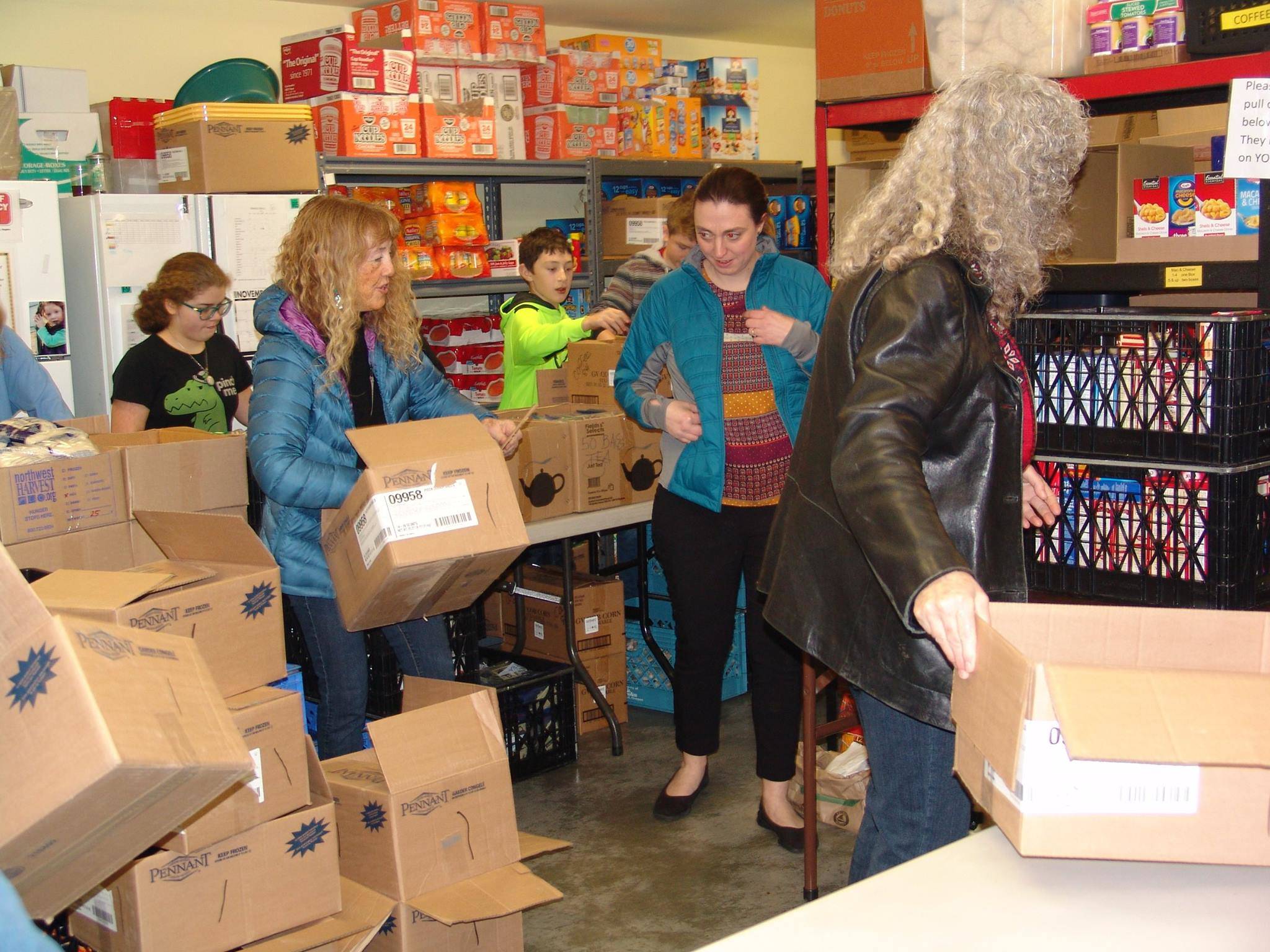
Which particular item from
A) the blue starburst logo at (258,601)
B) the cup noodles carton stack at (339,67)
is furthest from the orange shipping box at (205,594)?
the cup noodles carton stack at (339,67)

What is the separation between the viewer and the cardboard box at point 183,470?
8.85 feet

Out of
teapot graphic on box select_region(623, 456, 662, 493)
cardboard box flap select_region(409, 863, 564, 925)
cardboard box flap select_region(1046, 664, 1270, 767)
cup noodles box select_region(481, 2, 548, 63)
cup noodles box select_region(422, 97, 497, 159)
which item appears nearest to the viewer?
cardboard box flap select_region(1046, 664, 1270, 767)

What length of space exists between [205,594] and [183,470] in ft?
2.07

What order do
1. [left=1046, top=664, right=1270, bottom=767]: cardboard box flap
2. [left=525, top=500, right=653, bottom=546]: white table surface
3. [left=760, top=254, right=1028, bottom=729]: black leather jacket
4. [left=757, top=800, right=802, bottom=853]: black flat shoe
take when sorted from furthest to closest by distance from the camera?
[left=525, top=500, right=653, bottom=546]: white table surface → [left=757, top=800, right=802, bottom=853]: black flat shoe → [left=760, top=254, right=1028, bottom=729]: black leather jacket → [left=1046, top=664, right=1270, bottom=767]: cardboard box flap

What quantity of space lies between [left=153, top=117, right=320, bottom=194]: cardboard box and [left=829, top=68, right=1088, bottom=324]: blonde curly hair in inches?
147

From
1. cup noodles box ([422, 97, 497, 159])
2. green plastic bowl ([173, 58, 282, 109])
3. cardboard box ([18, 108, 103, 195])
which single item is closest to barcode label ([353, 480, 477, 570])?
cardboard box ([18, 108, 103, 195])

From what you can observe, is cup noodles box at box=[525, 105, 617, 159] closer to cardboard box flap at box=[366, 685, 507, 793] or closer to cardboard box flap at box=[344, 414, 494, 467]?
cardboard box flap at box=[344, 414, 494, 467]

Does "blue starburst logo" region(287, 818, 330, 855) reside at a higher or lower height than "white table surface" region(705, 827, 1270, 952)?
lower

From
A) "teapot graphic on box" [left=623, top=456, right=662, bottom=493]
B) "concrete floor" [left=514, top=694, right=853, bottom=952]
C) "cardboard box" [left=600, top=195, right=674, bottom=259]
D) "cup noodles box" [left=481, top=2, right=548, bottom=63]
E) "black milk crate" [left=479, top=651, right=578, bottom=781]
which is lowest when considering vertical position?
"concrete floor" [left=514, top=694, right=853, bottom=952]

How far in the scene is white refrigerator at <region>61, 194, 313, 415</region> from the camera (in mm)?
4570

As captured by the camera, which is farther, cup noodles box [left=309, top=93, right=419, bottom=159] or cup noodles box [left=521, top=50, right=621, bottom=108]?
cup noodles box [left=521, top=50, right=621, bottom=108]

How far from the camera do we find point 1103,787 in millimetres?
1189

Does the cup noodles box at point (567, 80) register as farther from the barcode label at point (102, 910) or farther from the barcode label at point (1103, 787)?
the barcode label at point (1103, 787)

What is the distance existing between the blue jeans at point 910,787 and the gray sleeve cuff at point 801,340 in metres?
1.24
